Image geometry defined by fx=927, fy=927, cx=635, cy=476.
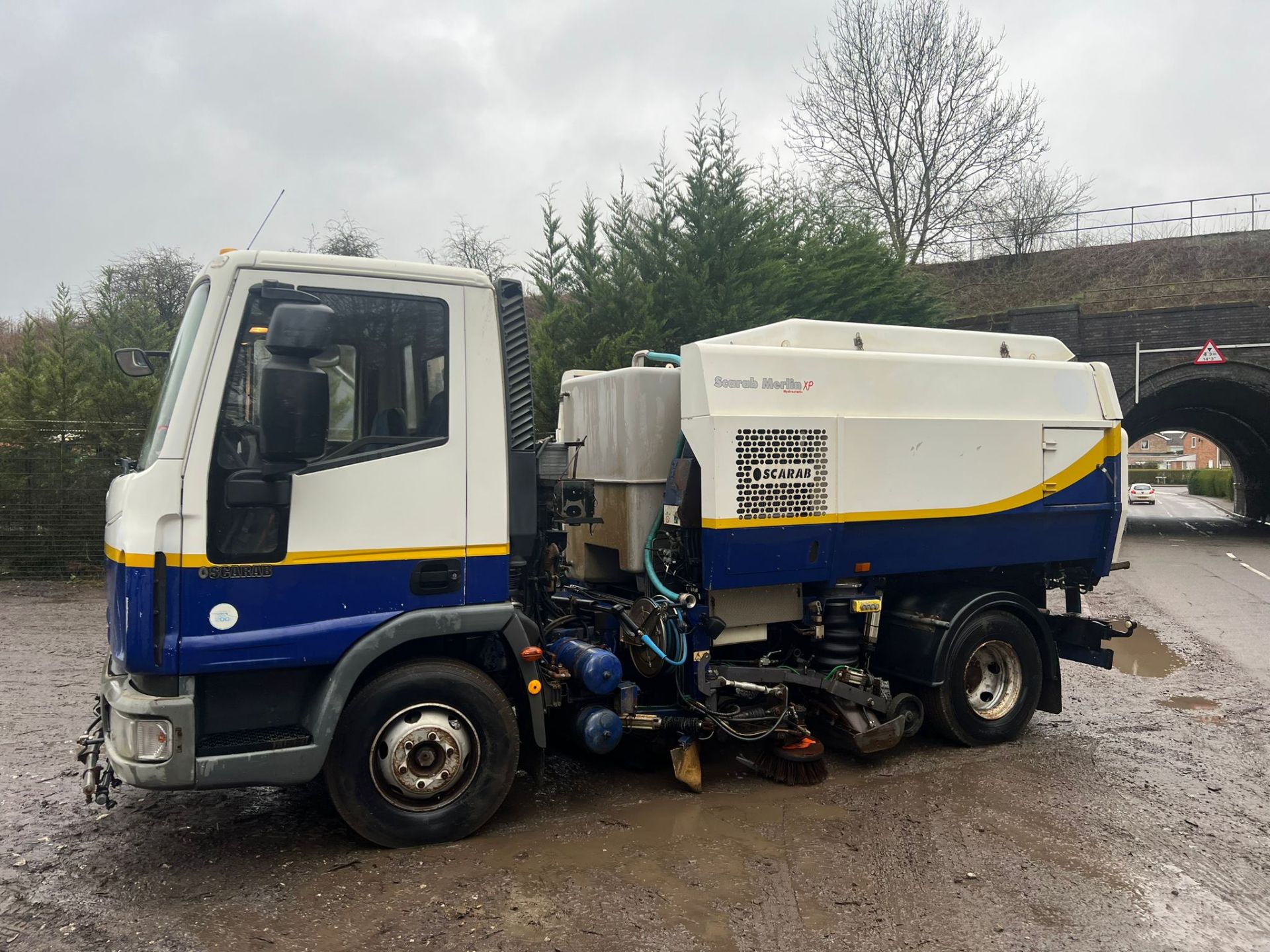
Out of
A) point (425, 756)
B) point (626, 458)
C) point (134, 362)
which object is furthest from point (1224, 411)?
point (134, 362)

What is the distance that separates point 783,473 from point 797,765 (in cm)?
178

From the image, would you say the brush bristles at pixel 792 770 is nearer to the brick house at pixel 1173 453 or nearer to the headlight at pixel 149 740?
the headlight at pixel 149 740

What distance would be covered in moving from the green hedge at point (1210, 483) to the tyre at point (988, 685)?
52.2m

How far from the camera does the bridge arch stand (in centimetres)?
2317

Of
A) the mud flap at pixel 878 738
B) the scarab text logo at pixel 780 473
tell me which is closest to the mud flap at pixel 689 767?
the mud flap at pixel 878 738

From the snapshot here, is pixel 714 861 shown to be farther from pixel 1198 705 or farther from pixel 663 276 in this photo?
pixel 663 276

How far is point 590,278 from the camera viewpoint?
14.3m

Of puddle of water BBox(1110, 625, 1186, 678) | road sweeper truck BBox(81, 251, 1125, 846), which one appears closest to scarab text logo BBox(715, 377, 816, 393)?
road sweeper truck BBox(81, 251, 1125, 846)

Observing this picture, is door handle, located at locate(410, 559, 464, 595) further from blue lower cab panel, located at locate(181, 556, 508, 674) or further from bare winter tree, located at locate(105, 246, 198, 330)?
bare winter tree, located at locate(105, 246, 198, 330)

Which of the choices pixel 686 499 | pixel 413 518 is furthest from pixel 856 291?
pixel 413 518

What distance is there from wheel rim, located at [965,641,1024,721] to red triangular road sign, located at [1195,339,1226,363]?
20.5 meters

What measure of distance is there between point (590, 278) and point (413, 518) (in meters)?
10.6

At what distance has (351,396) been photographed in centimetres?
416

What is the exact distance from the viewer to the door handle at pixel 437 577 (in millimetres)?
4293
